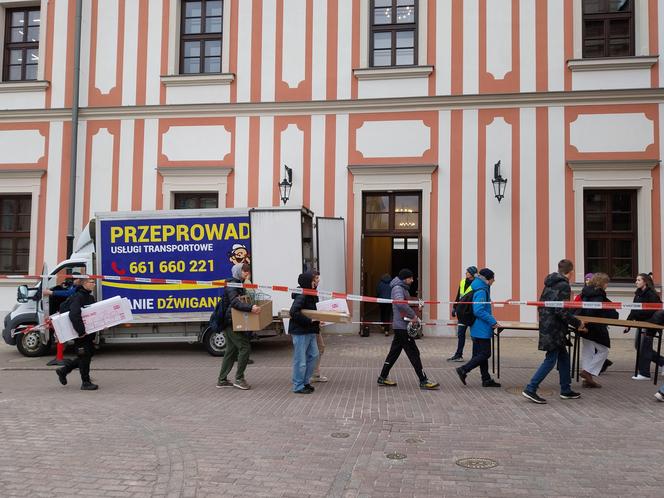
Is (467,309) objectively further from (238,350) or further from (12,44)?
(12,44)

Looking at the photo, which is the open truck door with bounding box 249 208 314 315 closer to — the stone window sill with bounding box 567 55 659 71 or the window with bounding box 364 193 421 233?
the window with bounding box 364 193 421 233

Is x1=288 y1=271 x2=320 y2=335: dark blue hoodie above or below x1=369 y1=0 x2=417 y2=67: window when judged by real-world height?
below

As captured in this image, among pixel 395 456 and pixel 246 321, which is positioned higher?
pixel 246 321

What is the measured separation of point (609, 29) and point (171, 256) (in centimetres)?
1131

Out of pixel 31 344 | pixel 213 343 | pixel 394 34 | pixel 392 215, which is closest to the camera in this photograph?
pixel 213 343

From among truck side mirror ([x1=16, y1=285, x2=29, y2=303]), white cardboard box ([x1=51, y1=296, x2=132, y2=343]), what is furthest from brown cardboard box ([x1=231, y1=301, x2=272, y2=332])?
truck side mirror ([x1=16, y1=285, x2=29, y2=303])

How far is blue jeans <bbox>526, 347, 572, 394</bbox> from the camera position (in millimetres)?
6789

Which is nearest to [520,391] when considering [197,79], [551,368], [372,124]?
[551,368]

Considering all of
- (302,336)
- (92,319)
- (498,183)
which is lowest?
(302,336)

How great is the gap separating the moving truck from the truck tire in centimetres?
2

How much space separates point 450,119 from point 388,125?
1476 mm

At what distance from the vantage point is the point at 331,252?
12484 mm

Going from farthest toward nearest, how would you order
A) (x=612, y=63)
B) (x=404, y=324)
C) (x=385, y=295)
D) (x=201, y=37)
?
1. (x=201, y=37)
2. (x=612, y=63)
3. (x=385, y=295)
4. (x=404, y=324)

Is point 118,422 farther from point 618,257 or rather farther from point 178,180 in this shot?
point 618,257
